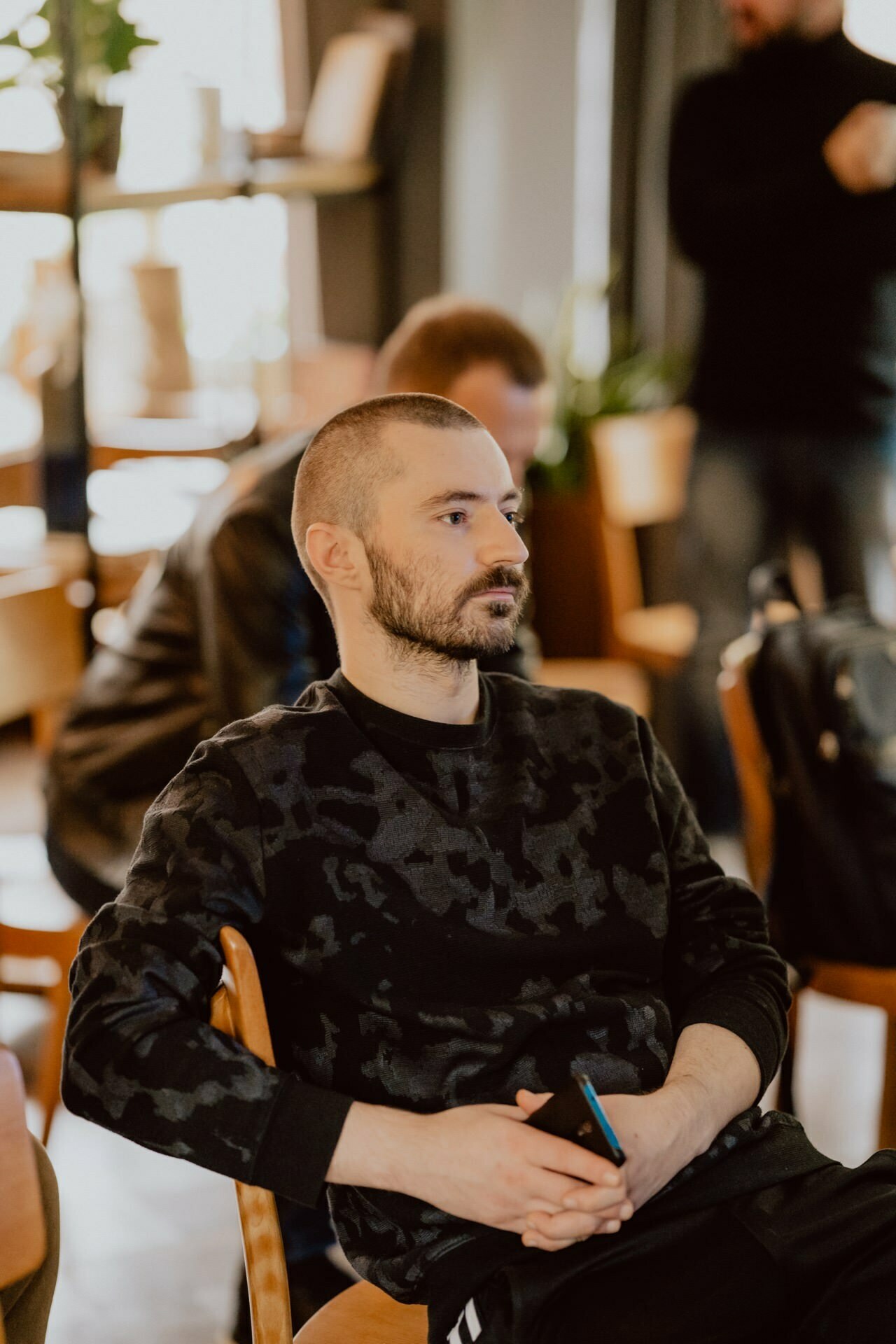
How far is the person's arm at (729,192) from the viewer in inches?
107

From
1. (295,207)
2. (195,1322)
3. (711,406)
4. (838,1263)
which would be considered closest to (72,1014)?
(838,1263)

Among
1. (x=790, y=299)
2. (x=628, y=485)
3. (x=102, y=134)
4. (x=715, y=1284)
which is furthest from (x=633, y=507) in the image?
(x=715, y=1284)

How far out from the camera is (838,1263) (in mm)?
1063

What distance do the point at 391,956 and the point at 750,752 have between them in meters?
0.86

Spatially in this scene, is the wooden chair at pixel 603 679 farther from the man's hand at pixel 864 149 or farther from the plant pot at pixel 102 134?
the plant pot at pixel 102 134

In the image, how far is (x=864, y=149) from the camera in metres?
2.62

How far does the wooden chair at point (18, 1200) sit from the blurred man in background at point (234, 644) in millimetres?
806

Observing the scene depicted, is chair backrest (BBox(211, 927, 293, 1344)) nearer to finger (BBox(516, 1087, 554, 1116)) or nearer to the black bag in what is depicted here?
finger (BBox(516, 1087, 554, 1116))

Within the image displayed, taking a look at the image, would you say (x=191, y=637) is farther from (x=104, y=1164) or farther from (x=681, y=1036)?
(x=681, y=1036)

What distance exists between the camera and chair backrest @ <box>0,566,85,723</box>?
6.83 feet

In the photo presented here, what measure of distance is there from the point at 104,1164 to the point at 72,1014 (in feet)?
4.08

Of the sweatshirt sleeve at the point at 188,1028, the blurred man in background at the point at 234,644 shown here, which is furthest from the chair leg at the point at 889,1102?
the sweatshirt sleeve at the point at 188,1028

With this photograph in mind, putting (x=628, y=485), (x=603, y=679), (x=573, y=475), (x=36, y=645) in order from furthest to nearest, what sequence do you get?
(x=573, y=475) < (x=628, y=485) < (x=603, y=679) < (x=36, y=645)

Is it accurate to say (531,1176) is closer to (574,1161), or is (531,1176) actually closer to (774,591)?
(574,1161)
